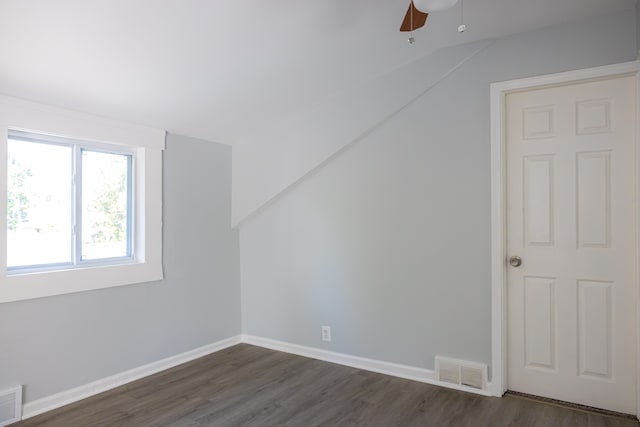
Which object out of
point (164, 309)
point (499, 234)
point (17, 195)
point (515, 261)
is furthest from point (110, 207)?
point (515, 261)

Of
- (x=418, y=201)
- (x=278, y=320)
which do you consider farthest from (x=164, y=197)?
(x=418, y=201)

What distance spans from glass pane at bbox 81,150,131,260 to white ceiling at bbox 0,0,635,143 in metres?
0.40

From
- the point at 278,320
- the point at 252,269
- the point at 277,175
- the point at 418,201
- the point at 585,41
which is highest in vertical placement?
the point at 585,41

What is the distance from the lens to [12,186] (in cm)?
265

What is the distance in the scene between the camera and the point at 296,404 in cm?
277

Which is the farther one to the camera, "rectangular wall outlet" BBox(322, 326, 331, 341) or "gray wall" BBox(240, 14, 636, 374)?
"rectangular wall outlet" BBox(322, 326, 331, 341)

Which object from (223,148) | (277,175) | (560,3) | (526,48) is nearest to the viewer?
(560,3)

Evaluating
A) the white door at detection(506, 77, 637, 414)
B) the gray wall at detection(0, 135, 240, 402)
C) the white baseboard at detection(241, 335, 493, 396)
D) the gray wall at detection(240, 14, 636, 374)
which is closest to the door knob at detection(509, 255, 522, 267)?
the white door at detection(506, 77, 637, 414)

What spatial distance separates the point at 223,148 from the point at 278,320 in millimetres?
1793

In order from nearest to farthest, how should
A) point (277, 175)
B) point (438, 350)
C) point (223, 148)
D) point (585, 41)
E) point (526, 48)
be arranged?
point (585, 41) → point (526, 48) → point (438, 350) → point (277, 175) → point (223, 148)

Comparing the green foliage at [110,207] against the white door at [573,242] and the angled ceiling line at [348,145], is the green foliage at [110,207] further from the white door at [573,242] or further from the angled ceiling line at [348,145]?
the white door at [573,242]

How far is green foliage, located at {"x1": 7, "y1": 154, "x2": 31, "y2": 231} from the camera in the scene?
263cm

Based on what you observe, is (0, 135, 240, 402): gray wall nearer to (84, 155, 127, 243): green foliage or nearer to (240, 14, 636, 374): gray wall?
(84, 155, 127, 243): green foliage

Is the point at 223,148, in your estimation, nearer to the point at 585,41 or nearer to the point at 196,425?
the point at 196,425
